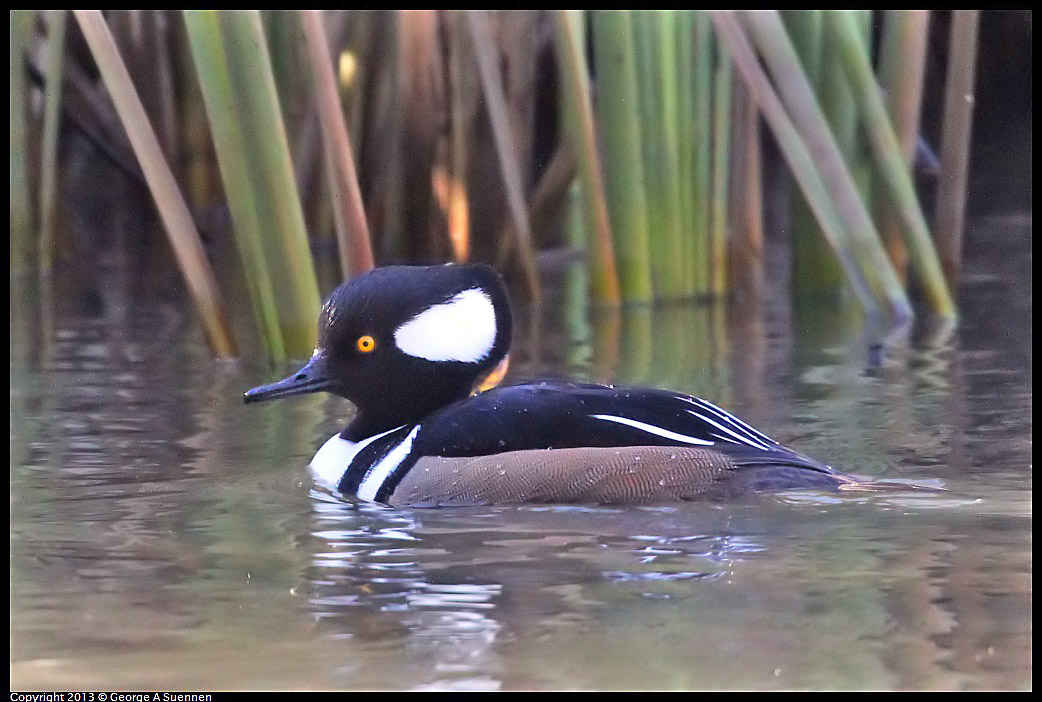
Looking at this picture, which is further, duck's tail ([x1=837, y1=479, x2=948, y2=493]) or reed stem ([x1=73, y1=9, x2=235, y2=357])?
reed stem ([x1=73, y1=9, x2=235, y2=357])

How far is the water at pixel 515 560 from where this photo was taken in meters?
3.56

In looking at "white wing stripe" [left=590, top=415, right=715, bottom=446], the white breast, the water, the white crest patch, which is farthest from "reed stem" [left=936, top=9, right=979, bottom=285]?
the white breast

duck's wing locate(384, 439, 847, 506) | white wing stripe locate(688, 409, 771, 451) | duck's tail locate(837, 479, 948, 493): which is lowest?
duck's tail locate(837, 479, 948, 493)

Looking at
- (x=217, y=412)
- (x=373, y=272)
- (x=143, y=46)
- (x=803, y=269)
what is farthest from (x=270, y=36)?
(x=373, y=272)

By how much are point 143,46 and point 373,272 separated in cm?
559

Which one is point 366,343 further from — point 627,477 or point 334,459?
point 627,477

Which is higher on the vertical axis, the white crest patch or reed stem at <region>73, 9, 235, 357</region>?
reed stem at <region>73, 9, 235, 357</region>

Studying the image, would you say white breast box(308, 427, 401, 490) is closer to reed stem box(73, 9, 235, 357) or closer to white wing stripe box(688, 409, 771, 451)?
white wing stripe box(688, 409, 771, 451)

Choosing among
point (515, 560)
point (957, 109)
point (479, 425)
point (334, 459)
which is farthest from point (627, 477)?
point (957, 109)

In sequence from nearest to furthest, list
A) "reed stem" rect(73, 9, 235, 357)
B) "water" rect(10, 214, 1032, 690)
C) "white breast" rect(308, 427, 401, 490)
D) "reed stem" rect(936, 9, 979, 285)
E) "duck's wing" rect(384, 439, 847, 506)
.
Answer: "water" rect(10, 214, 1032, 690), "duck's wing" rect(384, 439, 847, 506), "white breast" rect(308, 427, 401, 490), "reed stem" rect(73, 9, 235, 357), "reed stem" rect(936, 9, 979, 285)

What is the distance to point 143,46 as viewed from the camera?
10.6 metres

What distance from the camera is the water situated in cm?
356

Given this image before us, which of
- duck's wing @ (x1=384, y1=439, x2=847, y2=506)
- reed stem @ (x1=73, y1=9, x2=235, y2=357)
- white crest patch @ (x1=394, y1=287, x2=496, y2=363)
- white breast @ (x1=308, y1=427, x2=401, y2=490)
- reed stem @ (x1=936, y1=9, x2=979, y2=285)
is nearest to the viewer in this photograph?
duck's wing @ (x1=384, y1=439, x2=847, y2=506)

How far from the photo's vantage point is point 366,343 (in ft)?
18.2
